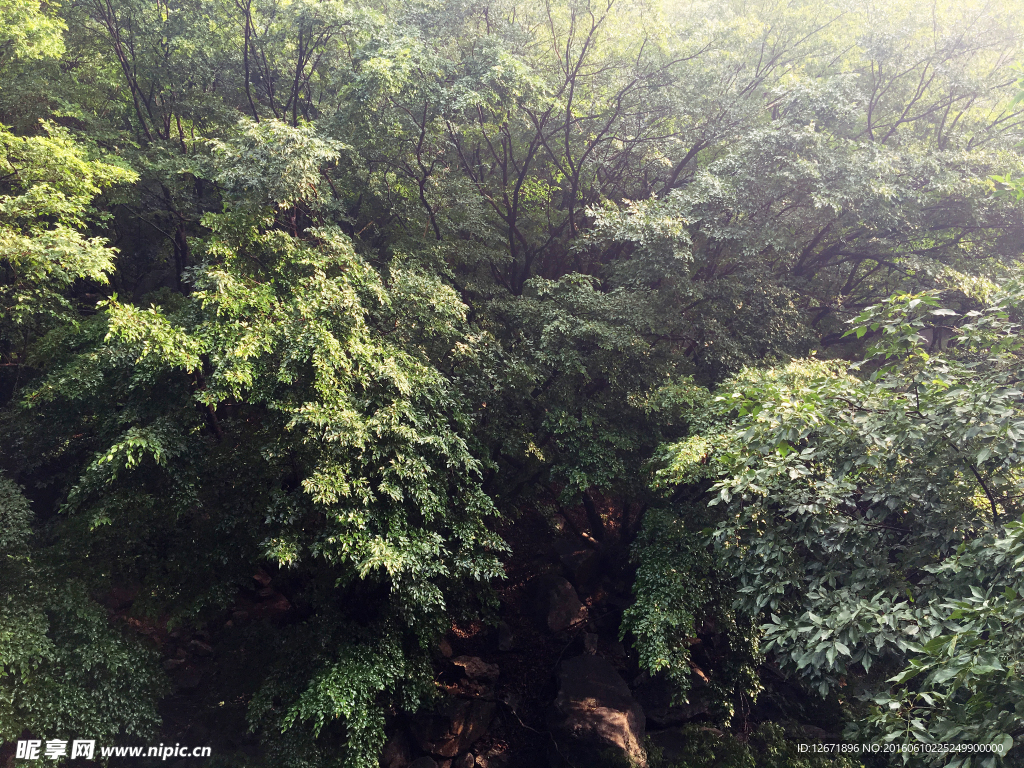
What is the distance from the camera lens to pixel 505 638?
9.58 m

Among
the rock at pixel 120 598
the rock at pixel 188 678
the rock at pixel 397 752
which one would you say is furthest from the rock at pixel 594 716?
the rock at pixel 120 598

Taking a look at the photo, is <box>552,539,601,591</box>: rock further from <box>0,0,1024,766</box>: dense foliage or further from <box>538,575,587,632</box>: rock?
<box>0,0,1024,766</box>: dense foliage

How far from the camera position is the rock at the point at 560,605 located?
9.77m

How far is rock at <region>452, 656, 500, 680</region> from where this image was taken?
8828 millimetres

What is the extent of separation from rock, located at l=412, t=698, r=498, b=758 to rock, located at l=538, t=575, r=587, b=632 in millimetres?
2038

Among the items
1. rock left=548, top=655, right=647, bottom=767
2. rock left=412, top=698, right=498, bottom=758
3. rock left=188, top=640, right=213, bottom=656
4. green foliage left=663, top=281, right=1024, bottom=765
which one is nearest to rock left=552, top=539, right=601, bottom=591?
rock left=548, top=655, right=647, bottom=767

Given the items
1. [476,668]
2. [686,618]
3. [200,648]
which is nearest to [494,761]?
[476,668]

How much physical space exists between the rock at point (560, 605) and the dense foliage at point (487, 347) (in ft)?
5.18

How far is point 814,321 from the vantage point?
1137cm

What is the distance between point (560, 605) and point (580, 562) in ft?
3.34

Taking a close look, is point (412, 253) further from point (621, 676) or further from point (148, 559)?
point (621, 676)

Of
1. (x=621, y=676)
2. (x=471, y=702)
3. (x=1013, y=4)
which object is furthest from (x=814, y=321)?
(x=471, y=702)

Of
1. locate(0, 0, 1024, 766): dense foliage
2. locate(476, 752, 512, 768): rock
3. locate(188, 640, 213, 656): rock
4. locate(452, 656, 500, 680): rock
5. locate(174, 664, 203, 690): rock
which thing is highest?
locate(0, 0, 1024, 766): dense foliage

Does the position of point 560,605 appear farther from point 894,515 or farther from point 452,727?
point 894,515
